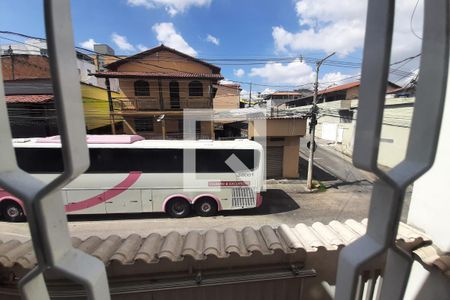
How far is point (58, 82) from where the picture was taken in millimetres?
444

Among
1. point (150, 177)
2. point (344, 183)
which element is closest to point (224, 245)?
point (150, 177)

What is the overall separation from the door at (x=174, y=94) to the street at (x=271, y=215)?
7.04 m

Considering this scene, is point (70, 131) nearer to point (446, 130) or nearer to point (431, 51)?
point (431, 51)

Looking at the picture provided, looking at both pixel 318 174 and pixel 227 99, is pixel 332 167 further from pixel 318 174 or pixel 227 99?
pixel 227 99

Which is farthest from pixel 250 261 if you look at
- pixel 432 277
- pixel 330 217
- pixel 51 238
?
pixel 330 217

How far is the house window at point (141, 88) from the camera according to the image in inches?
502

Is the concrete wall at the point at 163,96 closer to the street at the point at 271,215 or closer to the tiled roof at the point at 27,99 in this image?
the tiled roof at the point at 27,99

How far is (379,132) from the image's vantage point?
1.60 feet

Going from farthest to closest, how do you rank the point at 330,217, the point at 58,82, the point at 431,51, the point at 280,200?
the point at 280,200 < the point at 330,217 < the point at 431,51 < the point at 58,82

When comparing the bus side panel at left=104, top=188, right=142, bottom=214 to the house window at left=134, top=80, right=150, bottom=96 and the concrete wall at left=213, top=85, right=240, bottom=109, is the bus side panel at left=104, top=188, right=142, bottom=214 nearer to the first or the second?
the house window at left=134, top=80, right=150, bottom=96

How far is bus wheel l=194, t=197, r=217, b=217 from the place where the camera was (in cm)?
728

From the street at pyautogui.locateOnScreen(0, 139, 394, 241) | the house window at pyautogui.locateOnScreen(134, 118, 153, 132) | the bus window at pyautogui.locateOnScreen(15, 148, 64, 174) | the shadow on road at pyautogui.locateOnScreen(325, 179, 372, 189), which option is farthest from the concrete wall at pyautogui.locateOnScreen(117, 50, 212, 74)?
the shadow on road at pyautogui.locateOnScreen(325, 179, 372, 189)

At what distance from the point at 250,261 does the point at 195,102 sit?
39.5ft

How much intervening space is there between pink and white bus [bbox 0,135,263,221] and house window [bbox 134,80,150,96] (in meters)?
6.65
